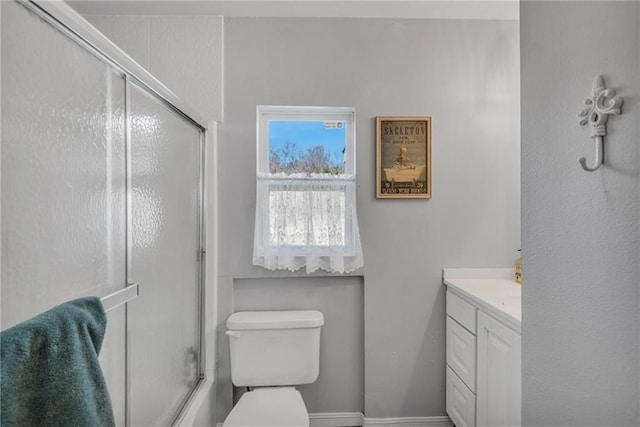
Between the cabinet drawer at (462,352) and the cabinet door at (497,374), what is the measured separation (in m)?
0.06

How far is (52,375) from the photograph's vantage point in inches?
24.5

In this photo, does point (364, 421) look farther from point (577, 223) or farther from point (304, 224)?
point (577, 223)

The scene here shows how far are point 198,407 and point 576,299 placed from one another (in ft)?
5.01

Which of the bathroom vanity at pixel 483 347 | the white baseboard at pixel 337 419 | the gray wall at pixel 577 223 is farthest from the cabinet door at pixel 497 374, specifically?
the white baseboard at pixel 337 419

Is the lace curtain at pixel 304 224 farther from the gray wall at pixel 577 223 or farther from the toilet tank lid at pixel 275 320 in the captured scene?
the gray wall at pixel 577 223

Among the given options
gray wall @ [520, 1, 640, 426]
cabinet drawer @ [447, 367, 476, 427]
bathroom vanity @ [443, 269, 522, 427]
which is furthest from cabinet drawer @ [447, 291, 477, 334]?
gray wall @ [520, 1, 640, 426]

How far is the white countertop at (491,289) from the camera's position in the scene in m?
1.30

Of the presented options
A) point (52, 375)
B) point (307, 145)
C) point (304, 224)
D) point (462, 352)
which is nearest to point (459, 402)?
point (462, 352)

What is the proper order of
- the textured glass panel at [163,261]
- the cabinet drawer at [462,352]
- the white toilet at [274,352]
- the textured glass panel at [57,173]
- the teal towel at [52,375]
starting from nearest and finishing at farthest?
the teal towel at [52,375], the textured glass panel at [57,173], the textured glass panel at [163,261], the cabinet drawer at [462,352], the white toilet at [274,352]

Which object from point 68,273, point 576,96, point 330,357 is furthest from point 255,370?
point 576,96

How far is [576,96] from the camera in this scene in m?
0.75

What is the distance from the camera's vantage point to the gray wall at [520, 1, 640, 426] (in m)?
0.64

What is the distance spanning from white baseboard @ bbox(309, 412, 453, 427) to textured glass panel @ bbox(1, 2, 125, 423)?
4.05 ft

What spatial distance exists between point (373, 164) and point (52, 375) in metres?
1.63
